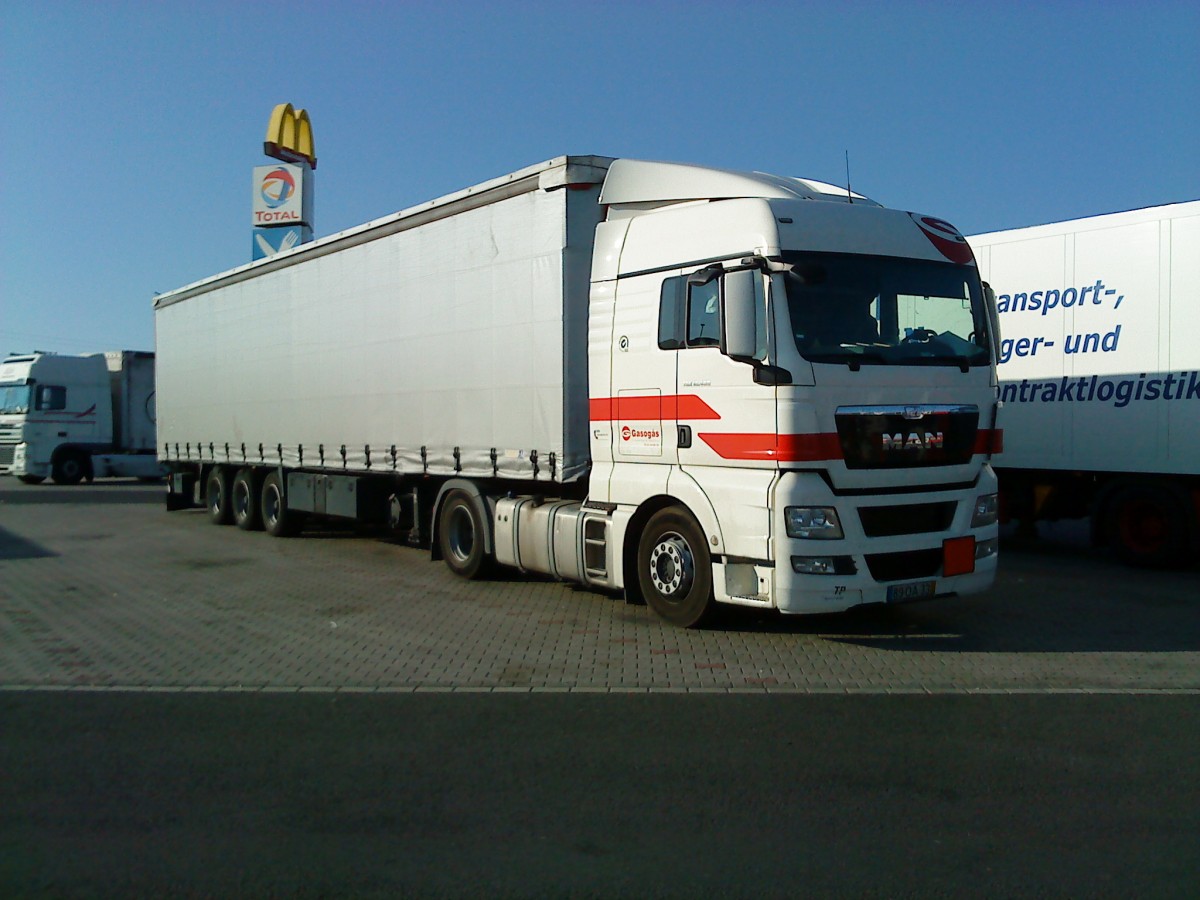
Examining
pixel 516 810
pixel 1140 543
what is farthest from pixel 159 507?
pixel 516 810

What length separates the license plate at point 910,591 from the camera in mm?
8383

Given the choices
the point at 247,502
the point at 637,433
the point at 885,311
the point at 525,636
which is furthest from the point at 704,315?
the point at 247,502

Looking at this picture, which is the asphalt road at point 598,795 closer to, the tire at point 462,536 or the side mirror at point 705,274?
the side mirror at point 705,274

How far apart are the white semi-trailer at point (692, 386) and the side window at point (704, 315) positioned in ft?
0.06

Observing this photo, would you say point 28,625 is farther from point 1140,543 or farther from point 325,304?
point 1140,543

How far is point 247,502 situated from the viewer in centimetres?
1772

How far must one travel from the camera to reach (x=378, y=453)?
45.0 ft

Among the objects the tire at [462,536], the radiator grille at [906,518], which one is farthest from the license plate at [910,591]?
the tire at [462,536]

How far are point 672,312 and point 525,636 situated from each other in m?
2.86

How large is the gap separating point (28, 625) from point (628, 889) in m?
7.52

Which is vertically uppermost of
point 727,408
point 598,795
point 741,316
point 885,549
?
point 741,316

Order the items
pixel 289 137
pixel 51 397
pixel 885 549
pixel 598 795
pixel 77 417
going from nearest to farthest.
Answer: pixel 598 795, pixel 885 549, pixel 51 397, pixel 77 417, pixel 289 137

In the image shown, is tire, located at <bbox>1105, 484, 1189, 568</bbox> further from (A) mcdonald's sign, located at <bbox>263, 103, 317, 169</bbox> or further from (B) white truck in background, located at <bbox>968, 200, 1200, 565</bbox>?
(A) mcdonald's sign, located at <bbox>263, 103, 317, 169</bbox>

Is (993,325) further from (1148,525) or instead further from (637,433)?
(1148,525)
